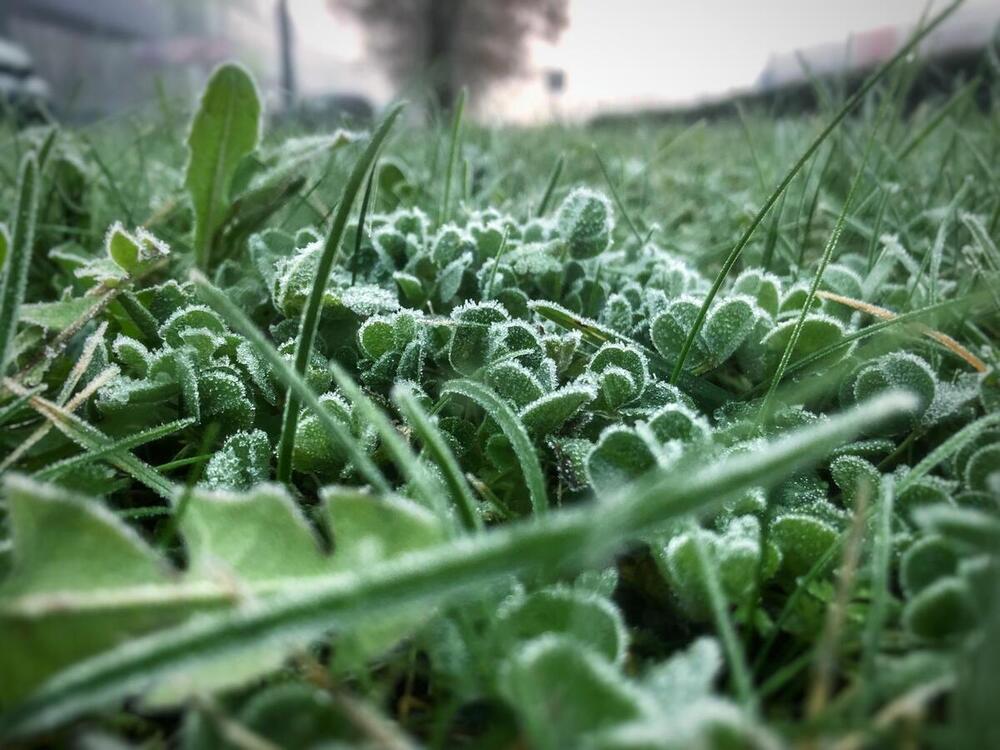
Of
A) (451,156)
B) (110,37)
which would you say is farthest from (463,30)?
(451,156)

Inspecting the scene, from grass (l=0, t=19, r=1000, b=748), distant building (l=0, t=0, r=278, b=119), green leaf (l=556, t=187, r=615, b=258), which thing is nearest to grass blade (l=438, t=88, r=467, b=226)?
grass (l=0, t=19, r=1000, b=748)

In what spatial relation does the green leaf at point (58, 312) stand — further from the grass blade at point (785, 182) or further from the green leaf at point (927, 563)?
the green leaf at point (927, 563)

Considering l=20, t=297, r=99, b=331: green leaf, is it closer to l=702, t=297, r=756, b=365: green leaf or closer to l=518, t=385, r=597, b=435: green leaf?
l=518, t=385, r=597, b=435: green leaf

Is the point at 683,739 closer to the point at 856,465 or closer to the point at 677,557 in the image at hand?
the point at 677,557

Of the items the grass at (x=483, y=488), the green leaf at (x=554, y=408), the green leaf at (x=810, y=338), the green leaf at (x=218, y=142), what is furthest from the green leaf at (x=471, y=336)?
the green leaf at (x=218, y=142)

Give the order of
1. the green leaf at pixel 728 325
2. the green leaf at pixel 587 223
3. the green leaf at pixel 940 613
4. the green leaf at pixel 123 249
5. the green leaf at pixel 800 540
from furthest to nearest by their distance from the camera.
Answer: the green leaf at pixel 587 223 → the green leaf at pixel 123 249 → the green leaf at pixel 728 325 → the green leaf at pixel 800 540 → the green leaf at pixel 940 613

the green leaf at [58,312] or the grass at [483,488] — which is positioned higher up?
the green leaf at [58,312]

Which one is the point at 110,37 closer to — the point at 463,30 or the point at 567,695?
the point at 463,30

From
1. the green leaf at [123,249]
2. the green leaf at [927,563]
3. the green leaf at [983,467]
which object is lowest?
the green leaf at [927,563]
